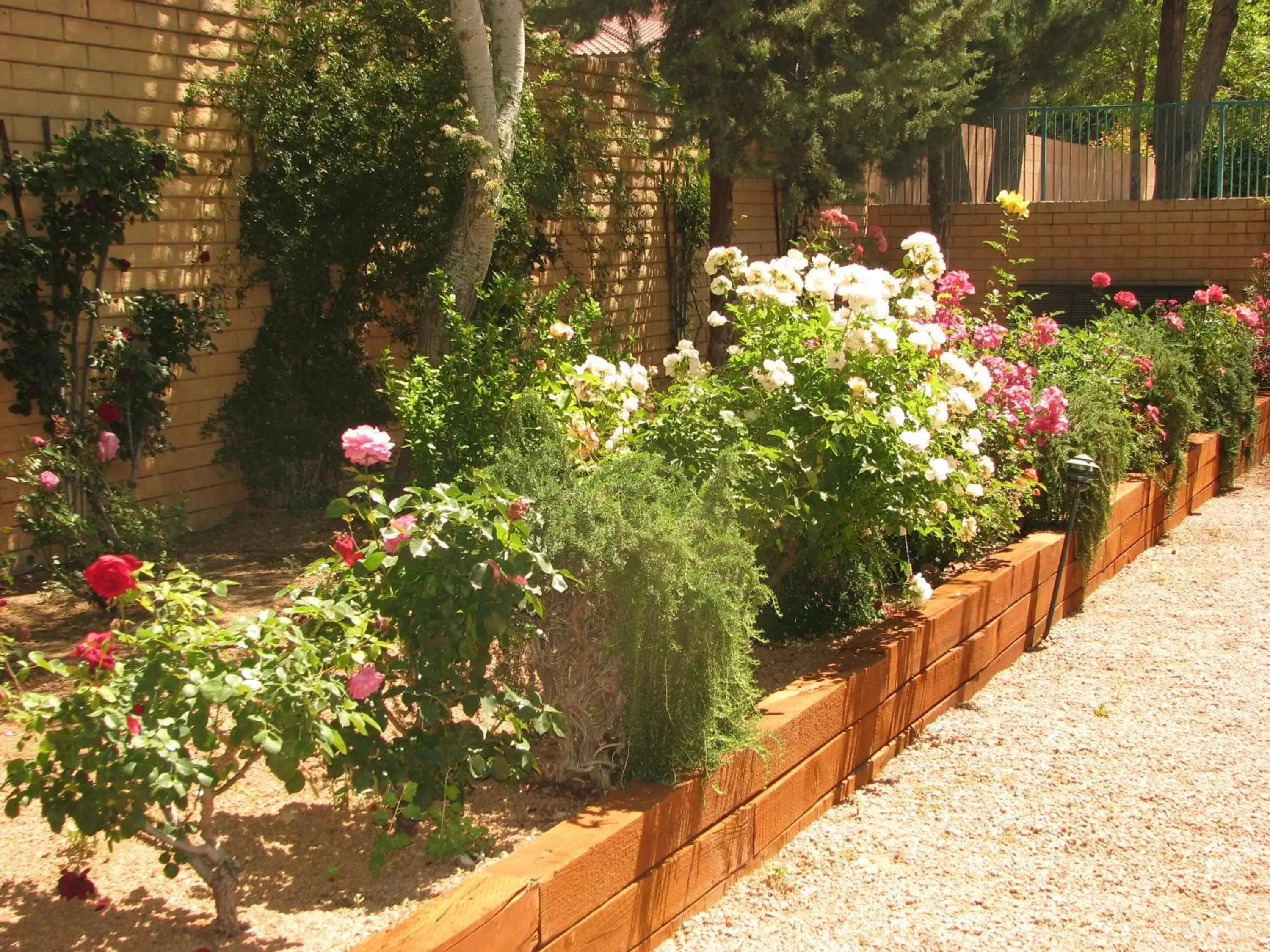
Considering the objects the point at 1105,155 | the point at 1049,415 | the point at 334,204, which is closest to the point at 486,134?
the point at 334,204

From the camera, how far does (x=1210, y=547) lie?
26.7ft

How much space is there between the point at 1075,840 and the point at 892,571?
5.65 ft

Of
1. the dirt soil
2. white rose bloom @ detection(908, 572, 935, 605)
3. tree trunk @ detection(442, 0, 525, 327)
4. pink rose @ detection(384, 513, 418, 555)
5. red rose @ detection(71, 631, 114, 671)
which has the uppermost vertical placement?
tree trunk @ detection(442, 0, 525, 327)

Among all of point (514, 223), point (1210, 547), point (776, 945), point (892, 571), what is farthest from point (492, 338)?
point (1210, 547)

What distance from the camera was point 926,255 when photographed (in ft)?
19.3

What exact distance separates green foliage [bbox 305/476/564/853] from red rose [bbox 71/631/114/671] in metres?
0.44

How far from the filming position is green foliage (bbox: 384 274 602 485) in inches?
197

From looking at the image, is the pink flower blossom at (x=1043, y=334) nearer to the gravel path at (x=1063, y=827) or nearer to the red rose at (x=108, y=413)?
the gravel path at (x=1063, y=827)

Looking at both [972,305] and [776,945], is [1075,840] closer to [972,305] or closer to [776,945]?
[776,945]

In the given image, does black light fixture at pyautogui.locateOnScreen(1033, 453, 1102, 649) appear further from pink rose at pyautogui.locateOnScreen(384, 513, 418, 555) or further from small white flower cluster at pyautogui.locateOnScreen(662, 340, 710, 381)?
pink rose at pyautogui.locateOnScreen(384, 513, 418, 555)

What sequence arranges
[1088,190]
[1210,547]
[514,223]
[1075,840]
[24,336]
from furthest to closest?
1. [1088,190]
2. [514,223]
3. [1210,547]
4. [24,336]
5. [1075,840]

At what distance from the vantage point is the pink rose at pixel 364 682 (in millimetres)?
2895

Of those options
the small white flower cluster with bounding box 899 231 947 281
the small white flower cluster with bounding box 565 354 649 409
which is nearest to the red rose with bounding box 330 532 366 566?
the small white flower cluster with bounding box 565 354 649 409

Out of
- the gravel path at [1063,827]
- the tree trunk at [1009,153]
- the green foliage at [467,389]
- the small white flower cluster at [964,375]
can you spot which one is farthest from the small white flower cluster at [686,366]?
the tree trunk at [1009,153]
